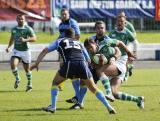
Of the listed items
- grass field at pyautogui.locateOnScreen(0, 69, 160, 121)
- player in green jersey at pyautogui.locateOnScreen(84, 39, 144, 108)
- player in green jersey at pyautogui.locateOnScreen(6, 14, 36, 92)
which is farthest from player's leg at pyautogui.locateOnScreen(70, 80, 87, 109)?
player in green jersey at pyautogui.locateOnScreen(6, 14, 36, 92)

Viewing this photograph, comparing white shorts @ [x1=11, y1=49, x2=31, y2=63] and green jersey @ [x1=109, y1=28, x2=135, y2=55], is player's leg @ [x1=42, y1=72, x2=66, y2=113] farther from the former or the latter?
white shorts @ [x1=11, y1=49, x2=31, y2=63]

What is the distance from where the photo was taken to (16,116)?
1380 cm

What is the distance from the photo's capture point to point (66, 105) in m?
15.8

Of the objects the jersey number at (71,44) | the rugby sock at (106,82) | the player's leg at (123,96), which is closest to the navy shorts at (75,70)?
the jersey number at (71,44)

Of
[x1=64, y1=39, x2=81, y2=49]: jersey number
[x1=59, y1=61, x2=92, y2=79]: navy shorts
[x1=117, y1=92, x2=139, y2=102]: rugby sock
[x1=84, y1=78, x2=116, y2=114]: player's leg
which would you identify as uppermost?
[x1=64, y1=39, x2=81, y2=49]: jersey number

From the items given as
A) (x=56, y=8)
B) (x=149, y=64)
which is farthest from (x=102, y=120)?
(x=56, y=8)

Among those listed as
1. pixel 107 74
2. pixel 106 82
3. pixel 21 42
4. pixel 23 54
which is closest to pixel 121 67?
pixel 107 74

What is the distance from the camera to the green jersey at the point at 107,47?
48.1 feet

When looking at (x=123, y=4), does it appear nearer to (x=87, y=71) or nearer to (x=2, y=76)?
(x=2, y=76)

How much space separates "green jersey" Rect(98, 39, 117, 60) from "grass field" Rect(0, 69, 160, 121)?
116 centimetres

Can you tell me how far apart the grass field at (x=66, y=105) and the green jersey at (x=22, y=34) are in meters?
1.21

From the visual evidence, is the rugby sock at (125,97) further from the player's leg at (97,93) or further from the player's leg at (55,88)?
the player's leg at (55,88)

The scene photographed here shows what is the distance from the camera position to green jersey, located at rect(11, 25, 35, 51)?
19.6m

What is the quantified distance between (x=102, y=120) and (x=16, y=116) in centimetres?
179
